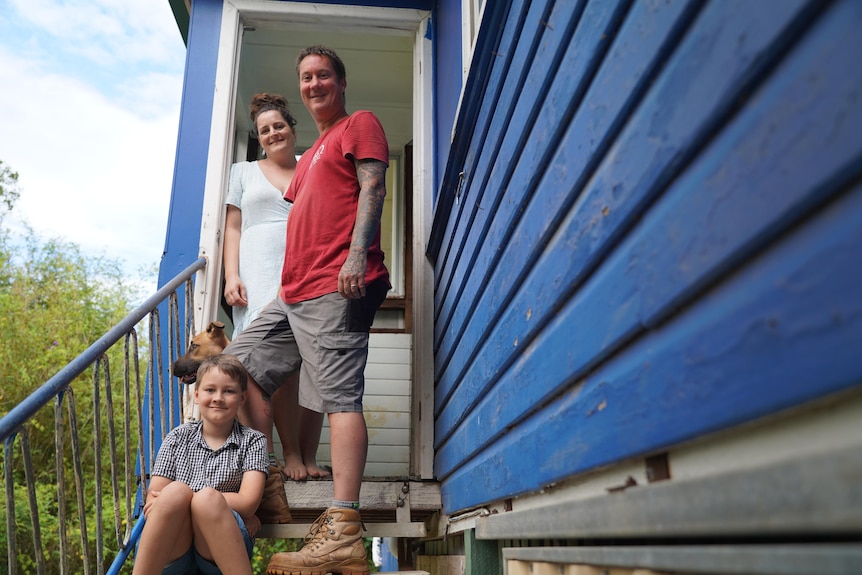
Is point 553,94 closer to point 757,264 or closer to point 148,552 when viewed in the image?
point 757,264

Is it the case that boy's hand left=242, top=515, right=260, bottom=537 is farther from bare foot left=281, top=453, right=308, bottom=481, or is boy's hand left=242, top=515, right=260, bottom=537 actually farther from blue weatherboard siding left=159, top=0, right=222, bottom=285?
blue weatherboard siding left=159, top=0, right=222, bottom=285

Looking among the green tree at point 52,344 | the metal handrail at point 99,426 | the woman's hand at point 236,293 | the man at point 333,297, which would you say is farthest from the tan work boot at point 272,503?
the green tree at point 52,344

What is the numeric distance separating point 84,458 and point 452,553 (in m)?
7.76

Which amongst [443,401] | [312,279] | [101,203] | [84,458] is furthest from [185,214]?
[101,203]

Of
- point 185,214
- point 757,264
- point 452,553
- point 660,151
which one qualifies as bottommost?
point 452,553

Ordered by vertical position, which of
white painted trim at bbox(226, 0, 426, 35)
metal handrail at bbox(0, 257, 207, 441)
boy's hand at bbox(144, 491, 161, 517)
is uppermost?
white painted trim at bbox(226, 0, 426, 35)

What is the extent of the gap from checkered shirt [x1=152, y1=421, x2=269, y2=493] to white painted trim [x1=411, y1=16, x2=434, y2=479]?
2.87 feet

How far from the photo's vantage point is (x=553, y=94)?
1.21m

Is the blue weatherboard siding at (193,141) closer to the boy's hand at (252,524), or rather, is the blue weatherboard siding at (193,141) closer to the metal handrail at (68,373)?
the metal handrail at (68,373)

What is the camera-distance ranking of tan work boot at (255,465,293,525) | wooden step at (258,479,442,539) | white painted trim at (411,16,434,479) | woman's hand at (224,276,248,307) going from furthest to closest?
woman's hand at (224,276,248,307)
white painted trim at (411,16,434,479)
wooden step at (258,479,442,539)
tan work boot at (255,465,293,525)

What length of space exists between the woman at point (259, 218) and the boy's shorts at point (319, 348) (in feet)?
1.79

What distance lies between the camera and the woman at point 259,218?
10.2 feet

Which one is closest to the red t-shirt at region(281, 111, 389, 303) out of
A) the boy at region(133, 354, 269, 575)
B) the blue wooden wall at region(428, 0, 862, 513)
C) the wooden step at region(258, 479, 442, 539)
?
the boy at region(133, 354, 269, 575)

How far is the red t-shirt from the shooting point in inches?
93.5
